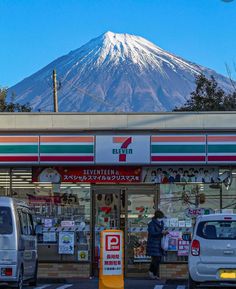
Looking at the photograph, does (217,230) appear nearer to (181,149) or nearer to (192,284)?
(192,284)

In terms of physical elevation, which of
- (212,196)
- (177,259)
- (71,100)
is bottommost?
(177,259)

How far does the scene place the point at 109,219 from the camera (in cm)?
1892

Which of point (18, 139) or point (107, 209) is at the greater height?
point (18, 139)

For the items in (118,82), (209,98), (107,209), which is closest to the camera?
(107,209)

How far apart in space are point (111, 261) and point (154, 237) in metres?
5.01

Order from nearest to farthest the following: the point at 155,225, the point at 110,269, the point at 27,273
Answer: the point at 110,269 < the point at 27,273 < the point at 155,225

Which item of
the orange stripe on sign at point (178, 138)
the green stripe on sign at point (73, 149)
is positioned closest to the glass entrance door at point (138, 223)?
the orange stripe on sign at point (178, 138)

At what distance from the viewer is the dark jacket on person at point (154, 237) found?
17.7 meters

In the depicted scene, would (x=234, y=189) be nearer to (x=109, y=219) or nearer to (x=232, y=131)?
(x=232, y=131)

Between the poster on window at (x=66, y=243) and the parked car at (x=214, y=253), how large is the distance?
231 inches

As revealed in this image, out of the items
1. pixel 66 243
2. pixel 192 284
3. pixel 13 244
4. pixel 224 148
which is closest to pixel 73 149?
pixel 66 243

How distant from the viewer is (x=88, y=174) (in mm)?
18688

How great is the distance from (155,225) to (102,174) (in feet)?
6.84

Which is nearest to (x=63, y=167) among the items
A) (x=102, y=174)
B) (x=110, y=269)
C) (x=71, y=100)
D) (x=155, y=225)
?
(x=102, y=174)
